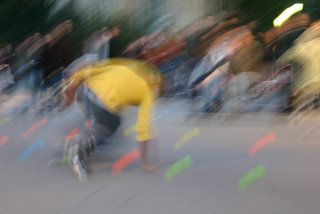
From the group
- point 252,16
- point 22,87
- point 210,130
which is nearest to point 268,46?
point 252,16

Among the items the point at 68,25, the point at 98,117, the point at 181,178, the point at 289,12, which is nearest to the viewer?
the point at 181,178

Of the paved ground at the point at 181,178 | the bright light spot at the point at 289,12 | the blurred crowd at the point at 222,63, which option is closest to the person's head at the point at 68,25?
the blurred crowd at the point at 222,63

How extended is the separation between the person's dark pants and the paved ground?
28cm

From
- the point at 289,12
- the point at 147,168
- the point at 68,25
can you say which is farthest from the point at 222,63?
the point at 68,25

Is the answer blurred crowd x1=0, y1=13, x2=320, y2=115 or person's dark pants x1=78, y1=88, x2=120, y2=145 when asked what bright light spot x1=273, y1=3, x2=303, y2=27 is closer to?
blurred crowd x1=0, y1=13, x2=320, y2=115

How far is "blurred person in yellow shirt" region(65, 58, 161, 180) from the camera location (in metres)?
5.77

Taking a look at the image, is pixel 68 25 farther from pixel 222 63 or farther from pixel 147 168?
pixel 147 168

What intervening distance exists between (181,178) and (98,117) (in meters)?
1.05

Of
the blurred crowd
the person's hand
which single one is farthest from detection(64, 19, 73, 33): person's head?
the person's hand

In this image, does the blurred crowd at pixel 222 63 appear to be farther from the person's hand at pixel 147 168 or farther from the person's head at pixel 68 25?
the person's hand at pixel 147 168

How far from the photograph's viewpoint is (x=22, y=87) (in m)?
11.7

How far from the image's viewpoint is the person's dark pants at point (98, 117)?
5910 millimetres

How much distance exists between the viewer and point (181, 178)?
5.71m

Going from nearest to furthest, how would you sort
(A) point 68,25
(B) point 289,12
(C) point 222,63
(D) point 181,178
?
(D) point 181,178, (C) point 222,63, (B) point 289,12, (A) point 68,25
